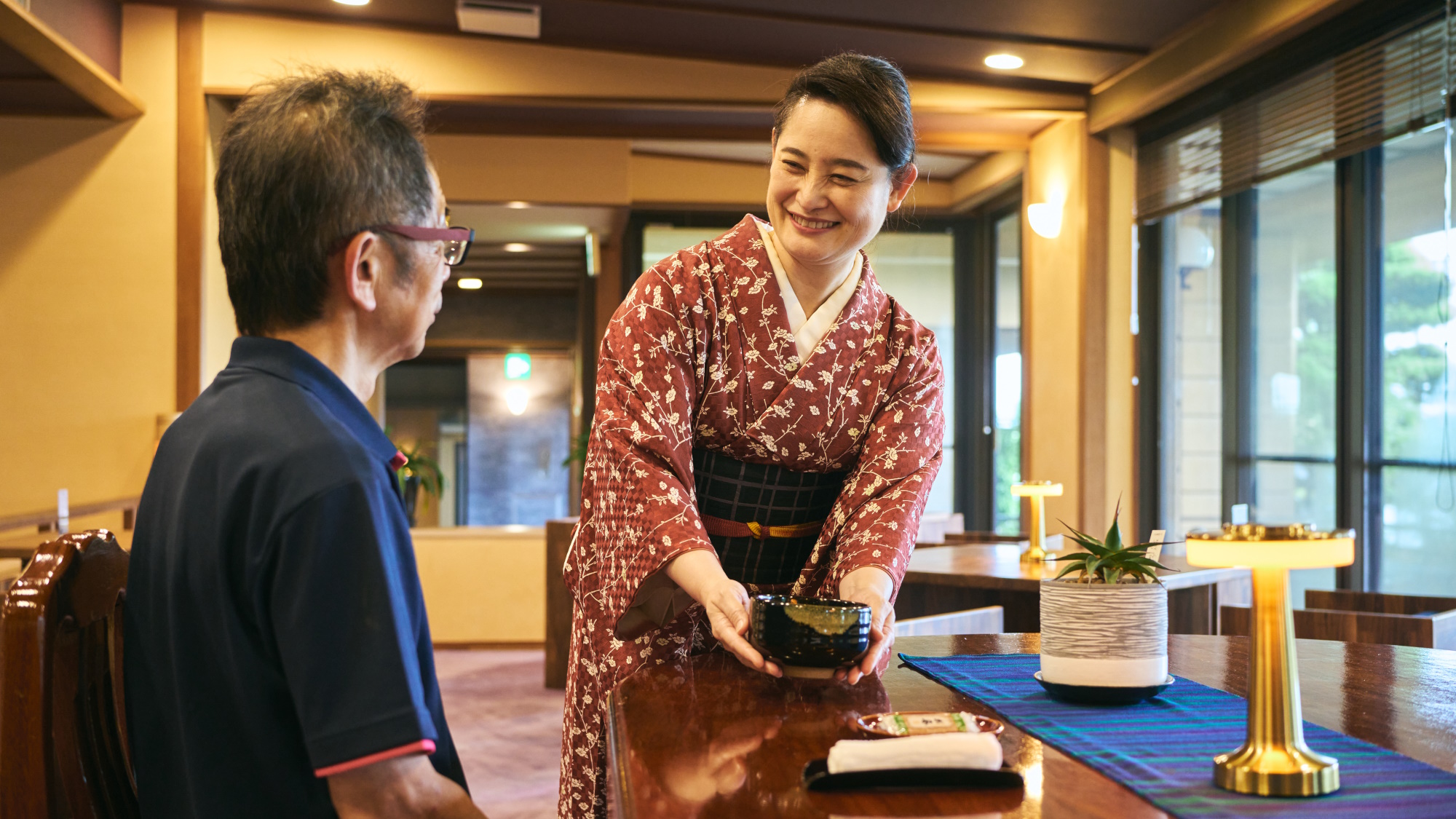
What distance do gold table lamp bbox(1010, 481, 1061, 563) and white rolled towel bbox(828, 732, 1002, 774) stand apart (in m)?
2.64

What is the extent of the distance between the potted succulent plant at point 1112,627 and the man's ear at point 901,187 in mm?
694

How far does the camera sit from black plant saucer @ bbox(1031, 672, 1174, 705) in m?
1.12

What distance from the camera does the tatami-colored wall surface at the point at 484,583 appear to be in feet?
21.9

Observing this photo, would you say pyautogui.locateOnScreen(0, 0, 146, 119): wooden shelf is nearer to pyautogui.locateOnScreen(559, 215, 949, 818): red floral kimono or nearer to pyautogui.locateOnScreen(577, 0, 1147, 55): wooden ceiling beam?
pyautogui.locateOnScreen(577, 0, 1147, 55): wooden ceiling beam

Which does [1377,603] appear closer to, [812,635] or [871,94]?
[871,94]

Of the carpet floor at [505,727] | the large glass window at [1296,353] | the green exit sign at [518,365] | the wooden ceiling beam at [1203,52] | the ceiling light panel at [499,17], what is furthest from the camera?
the green exit sign at [518,365]

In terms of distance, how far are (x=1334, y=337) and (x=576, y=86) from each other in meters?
3.48

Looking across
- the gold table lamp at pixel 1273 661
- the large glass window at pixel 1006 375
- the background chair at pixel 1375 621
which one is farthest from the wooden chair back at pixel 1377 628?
the large glass window at pixel 1006 375

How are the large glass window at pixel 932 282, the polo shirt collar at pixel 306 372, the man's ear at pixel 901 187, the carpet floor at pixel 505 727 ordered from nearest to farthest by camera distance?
the polo shirt collar at pixel 306 372
the man's ear at pixel 901 187
the carpet floor at pixel 505 727
the large glass window at pixel 932 282

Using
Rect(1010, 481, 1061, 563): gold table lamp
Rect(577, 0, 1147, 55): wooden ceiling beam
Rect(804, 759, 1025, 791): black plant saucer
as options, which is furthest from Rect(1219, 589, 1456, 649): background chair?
Rect(577, 0, 1147, 55): wooden ceiling beam

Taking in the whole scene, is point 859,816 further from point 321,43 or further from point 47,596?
point 321,43

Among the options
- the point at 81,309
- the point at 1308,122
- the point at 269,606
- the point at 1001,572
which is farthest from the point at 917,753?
the point at 81,309

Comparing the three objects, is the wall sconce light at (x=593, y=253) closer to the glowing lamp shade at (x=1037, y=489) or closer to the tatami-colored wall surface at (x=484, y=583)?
the tatami-colored wall surface at (x=484, y=583)

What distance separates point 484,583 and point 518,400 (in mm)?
3928
